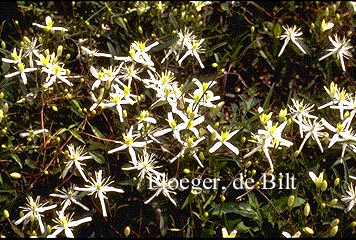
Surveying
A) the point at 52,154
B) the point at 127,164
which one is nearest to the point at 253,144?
the point at 127,164

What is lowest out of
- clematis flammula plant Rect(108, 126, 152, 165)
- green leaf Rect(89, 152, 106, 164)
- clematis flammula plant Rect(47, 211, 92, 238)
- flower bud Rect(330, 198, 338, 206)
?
clematis flammula plant Rect(47, 211, 92, 238)

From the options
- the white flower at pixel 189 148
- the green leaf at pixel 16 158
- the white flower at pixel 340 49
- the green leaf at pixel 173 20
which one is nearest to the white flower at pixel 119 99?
the white flower at pixel 189 148

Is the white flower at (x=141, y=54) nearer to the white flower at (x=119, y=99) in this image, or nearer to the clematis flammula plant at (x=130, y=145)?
the white flower at (x=119, y=99)

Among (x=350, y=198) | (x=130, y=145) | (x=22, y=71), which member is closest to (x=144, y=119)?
(x=130, y=145)

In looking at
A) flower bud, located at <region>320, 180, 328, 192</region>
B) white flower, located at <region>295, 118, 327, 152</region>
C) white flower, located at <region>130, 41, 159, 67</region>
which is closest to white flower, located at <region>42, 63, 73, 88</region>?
white flower, located at <region>130, 41, 159, 67</region>

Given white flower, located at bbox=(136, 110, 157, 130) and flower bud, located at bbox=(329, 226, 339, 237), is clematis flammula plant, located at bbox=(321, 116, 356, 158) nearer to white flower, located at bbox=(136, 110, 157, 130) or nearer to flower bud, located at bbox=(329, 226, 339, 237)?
flower bud, located at bbox=(329, 226, 339, 237)

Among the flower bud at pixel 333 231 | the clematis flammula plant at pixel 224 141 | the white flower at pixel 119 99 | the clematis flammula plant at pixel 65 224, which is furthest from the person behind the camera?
the white flower at pixel 119 99

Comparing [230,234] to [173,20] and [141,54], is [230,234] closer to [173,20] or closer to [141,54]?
[141,54]

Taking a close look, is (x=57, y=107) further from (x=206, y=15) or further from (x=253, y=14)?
(x=253, y=14)
